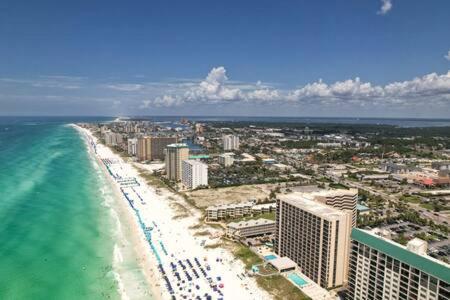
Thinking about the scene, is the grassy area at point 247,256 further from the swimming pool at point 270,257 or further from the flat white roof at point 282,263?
the flat white roof at point 282,263

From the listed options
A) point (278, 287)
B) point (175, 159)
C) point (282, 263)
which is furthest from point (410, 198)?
point (175, 159)

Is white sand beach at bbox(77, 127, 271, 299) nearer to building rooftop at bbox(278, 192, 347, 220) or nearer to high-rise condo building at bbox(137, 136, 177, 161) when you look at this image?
building rooftop at bbox(278, 192, 347, 220)

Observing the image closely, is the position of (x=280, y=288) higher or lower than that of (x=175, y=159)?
lower

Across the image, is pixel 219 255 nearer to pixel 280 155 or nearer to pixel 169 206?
pixel 169 206

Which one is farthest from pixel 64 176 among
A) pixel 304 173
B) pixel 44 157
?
pixel 304 173

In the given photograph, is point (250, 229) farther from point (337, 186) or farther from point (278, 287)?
point (337, 186)

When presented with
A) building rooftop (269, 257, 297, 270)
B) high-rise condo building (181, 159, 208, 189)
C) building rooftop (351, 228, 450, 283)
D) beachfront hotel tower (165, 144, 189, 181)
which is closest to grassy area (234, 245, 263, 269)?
building rooftop (269, 257, 297, 270)
